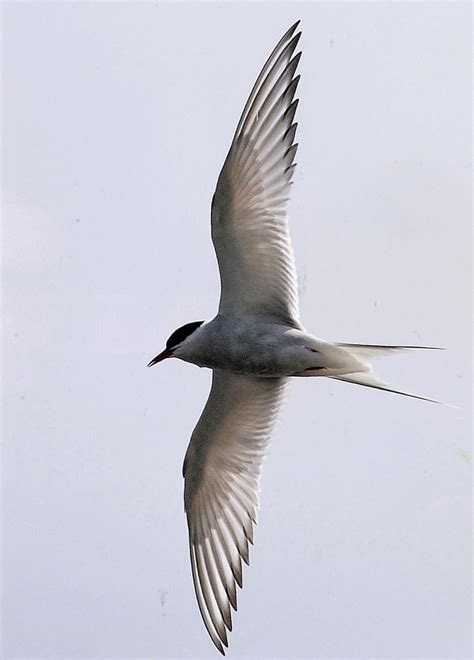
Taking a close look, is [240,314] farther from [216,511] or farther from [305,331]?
[216,511]

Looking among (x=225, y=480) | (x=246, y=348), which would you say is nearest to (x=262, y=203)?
(x=246, y=348)

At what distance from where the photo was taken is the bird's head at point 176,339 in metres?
5.47

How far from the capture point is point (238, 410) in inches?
234

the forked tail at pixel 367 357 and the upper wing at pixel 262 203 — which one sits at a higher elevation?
the upper wing at pixel 262 203

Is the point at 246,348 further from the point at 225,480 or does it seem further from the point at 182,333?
the point at 225,480

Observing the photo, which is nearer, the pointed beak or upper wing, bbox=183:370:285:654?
the pointed beak

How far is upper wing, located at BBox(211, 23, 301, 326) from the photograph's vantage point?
5246 millimetres

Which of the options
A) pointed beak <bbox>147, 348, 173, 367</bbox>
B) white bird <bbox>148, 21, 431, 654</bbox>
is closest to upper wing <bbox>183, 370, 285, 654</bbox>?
white bird <bbox>148, 21, 431, 654</bbox>

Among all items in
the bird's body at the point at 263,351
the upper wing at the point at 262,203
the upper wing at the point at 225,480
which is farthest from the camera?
the upper wing at the point at 225,480

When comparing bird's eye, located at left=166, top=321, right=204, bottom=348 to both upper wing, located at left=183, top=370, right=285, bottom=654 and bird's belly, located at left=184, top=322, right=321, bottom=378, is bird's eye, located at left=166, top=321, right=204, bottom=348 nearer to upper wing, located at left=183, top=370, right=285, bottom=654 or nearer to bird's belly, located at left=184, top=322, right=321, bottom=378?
bird's belly, located at left=184, top=322, right=321, bottom=378

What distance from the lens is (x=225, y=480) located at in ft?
19.7

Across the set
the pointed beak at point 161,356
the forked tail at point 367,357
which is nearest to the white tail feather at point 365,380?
the forked tail at point 367,357

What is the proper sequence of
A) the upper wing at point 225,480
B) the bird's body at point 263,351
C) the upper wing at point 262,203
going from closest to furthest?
the upper wing at point 262,203 → the bird's body at point 263,351 → the upper wing at point 225,480

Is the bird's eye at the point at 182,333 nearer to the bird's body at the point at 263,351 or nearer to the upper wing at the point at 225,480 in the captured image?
the bird's body at the point at 263,351
